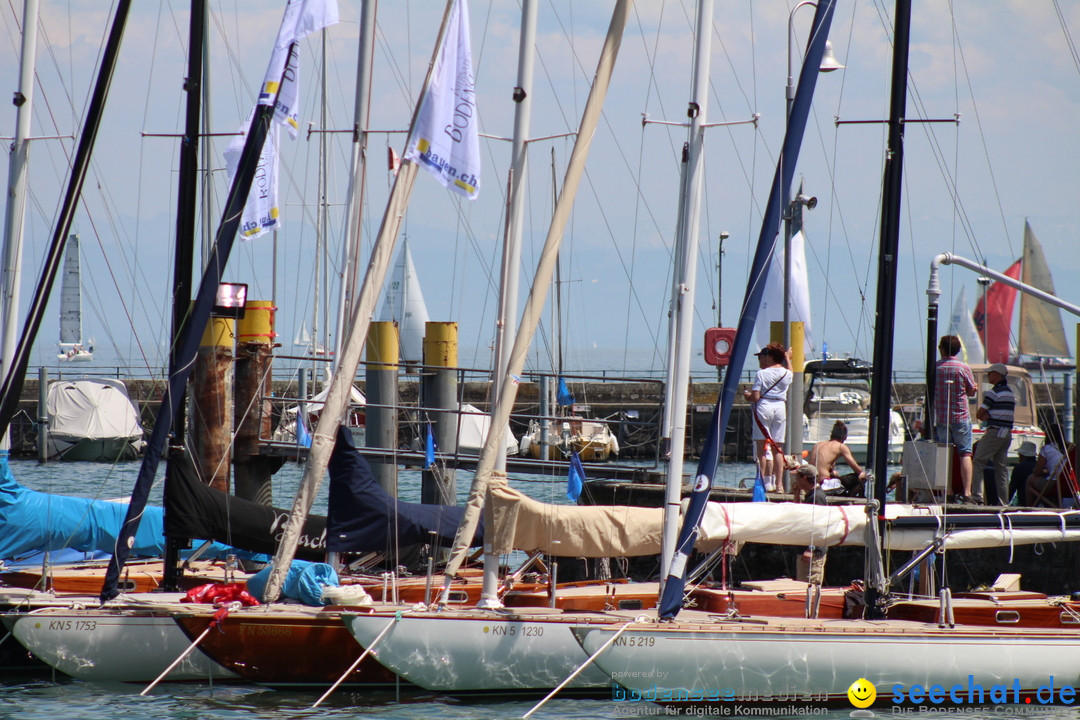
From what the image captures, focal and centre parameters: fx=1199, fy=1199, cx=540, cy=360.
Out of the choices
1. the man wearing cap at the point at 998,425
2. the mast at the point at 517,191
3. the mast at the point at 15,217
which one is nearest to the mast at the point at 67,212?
the mast at the point at 15,217

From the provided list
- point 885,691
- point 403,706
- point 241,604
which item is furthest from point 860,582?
point 241,604

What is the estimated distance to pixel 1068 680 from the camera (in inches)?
467

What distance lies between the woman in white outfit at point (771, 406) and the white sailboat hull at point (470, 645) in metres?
5.08

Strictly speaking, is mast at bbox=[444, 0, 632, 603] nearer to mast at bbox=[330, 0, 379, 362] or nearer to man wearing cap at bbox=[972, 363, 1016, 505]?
mast at bbox=[330, 0, 379, 362]

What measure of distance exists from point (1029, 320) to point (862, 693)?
3812 cm

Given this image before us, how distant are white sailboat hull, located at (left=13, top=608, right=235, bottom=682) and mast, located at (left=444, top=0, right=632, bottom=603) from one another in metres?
2.85

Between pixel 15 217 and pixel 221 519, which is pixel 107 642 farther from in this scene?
pixel 15 217

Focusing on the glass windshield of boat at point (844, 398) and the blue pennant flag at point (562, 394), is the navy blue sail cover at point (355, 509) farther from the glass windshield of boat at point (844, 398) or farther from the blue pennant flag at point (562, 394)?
the glass windshield of boat at point (844, 398)

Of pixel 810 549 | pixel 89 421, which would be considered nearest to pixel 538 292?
pixel 810 549

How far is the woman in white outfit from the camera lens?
15805 mm

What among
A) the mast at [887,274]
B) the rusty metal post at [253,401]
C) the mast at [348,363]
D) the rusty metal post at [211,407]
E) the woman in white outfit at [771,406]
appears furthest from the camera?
the rusty metal post at [253,401]

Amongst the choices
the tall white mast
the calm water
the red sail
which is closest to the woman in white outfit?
the tall white mast

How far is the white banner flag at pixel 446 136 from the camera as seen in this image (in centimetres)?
1277

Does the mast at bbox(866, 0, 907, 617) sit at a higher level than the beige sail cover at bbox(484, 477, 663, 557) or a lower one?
higher
